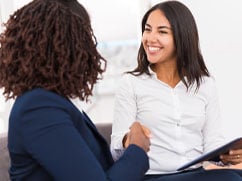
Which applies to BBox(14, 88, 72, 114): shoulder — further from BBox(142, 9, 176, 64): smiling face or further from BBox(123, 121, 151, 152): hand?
BBox(142, 9, 176, 64): smiling face

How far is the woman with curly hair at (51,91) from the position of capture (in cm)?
81

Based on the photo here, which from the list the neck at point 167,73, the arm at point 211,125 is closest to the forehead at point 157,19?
the neck at point 167,73

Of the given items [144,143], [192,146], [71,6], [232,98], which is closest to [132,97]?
[192,146]

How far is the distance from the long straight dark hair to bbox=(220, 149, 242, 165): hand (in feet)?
1.07

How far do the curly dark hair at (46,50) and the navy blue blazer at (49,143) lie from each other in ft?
0.11

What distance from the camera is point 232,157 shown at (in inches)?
48.9

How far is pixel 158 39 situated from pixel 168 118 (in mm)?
287

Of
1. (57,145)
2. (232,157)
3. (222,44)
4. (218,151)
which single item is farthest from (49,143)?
(222,44)

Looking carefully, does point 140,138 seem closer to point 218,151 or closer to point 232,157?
point 218,151

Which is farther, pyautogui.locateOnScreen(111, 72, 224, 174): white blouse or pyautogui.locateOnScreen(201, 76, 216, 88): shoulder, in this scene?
pyautogui.locateOnScreen(201, 76, 216, 88): shoulder

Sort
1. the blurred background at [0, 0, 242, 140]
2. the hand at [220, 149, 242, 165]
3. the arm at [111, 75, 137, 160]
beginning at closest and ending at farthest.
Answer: the hand at [220, 149, 242, 165]
the arm at [111, 75, 137, 160]
the blurred background at [0, 0, 242, 140]

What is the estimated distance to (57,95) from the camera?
34.1 inches

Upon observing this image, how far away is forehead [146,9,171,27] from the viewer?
1439 mm

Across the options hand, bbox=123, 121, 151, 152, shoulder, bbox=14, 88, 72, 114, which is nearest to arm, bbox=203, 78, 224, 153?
hand, bbox=123, 121, 151, 152
